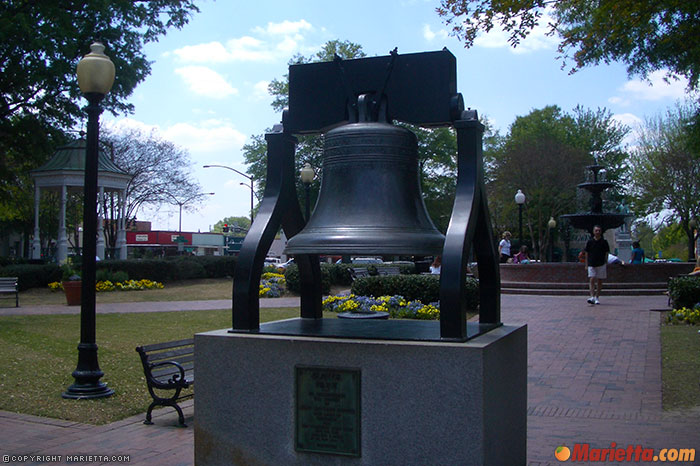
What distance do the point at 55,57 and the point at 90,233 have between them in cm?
1625

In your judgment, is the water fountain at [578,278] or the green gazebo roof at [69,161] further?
the green gazebo roof at [69,161]

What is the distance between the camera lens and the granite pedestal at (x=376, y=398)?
367 cm

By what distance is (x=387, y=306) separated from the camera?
51.2 ft

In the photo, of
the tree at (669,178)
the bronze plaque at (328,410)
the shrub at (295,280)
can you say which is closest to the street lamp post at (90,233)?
the bronze plaque at (328,410)

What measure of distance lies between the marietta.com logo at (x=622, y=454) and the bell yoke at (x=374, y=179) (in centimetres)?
143

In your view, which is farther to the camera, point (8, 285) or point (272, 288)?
point (272, 288)

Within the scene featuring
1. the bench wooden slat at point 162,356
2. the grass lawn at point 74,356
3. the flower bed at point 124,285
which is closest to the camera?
the bench wooden slat at point 162,356

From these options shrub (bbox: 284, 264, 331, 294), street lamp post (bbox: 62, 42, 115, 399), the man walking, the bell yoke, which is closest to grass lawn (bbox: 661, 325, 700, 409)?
the man walking

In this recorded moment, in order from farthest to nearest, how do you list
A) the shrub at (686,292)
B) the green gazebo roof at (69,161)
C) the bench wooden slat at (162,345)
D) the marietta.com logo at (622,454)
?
1. the green gazebo roof at (69,161)
2. the shrub at (686,292)
3. the bench wooden slat at (162,345)
4. the marietta.com logo at (622,454)

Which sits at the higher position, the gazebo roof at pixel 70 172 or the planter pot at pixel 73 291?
the gazebo roof at pixel 70 172

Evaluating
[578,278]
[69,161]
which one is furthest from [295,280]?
[69,161]

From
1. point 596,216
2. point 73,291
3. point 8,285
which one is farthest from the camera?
point 596,216

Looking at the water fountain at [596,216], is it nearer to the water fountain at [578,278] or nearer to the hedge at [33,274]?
the water fountain at [578,278]

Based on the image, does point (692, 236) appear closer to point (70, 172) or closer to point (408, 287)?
point (408, 287)
